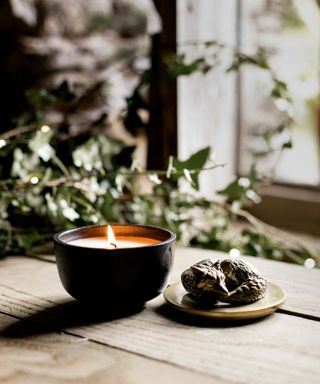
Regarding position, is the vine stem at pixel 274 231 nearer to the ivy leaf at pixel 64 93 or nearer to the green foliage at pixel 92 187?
the green foliage at pixel 92 187

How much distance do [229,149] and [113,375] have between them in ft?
4.00

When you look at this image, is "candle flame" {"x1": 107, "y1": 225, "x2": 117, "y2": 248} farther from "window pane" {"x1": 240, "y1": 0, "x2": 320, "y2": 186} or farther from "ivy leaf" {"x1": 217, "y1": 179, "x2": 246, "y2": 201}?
"window pane" {"x1": 240, "y1": 0, "x2": 320, "y2": 186}

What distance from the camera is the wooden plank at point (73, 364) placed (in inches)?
26.8

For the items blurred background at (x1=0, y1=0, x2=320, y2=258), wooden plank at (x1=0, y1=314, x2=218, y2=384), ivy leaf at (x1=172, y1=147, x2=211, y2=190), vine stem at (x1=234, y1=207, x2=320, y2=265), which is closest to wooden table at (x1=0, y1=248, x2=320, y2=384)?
wooden plank at (x1=0, y1=314, x2=218, y2=384)

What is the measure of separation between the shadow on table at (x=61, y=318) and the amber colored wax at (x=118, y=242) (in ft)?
0.27

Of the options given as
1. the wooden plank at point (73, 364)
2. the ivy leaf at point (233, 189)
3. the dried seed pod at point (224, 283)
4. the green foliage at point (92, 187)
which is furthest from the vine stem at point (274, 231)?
the wooden plank at point (73, 364)

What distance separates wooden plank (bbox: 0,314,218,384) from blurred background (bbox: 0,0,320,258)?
32.7 inches

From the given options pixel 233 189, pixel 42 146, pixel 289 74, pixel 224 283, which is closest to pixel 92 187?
pixel 42 146

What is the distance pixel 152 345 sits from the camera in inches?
30.1

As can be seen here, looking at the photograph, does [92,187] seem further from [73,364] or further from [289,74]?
[289,74]

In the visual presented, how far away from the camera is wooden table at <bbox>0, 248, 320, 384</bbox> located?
687 mm

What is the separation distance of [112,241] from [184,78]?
80 cm

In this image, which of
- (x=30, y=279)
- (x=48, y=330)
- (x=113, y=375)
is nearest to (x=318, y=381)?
(x=113, y=375)

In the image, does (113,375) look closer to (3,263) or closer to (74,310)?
(74,310)
